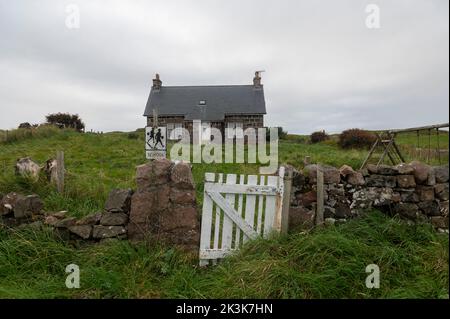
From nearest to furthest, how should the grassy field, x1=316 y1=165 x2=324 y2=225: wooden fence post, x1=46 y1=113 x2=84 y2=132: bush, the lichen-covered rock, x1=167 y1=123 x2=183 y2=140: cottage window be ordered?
1. the grassy field
2. x1=316 y1=165 x2=324 y2=225: wooden fence post
3. the lichen-covered rock
4. x1=167 y1=123 x2=183 y2=140: cottage window
5. x1=46 y1=113 x2=84 y2=132: bush

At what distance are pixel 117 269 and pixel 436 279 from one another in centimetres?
351

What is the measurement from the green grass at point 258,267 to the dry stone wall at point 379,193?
0.78 feet

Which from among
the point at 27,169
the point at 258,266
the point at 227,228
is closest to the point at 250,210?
the point at 227,228

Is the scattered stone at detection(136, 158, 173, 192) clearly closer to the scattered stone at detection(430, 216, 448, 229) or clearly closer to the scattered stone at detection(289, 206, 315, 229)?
the scattered stone at detection(289, 206, 315, 229)

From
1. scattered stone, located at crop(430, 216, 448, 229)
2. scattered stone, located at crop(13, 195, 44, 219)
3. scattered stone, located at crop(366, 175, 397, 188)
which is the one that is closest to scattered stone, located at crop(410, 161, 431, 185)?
scattered stone, located at crop(366, 175, 397, 188)

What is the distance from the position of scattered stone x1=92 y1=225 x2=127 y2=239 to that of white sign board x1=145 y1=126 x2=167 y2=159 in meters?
1.95

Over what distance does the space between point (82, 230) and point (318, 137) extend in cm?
2443

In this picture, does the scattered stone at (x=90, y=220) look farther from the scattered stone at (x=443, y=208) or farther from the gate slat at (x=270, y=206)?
the scattered stone at (x=443, y=208)

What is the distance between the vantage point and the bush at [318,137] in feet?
84.5

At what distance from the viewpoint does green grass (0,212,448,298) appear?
315 cm

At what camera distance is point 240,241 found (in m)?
4.07
